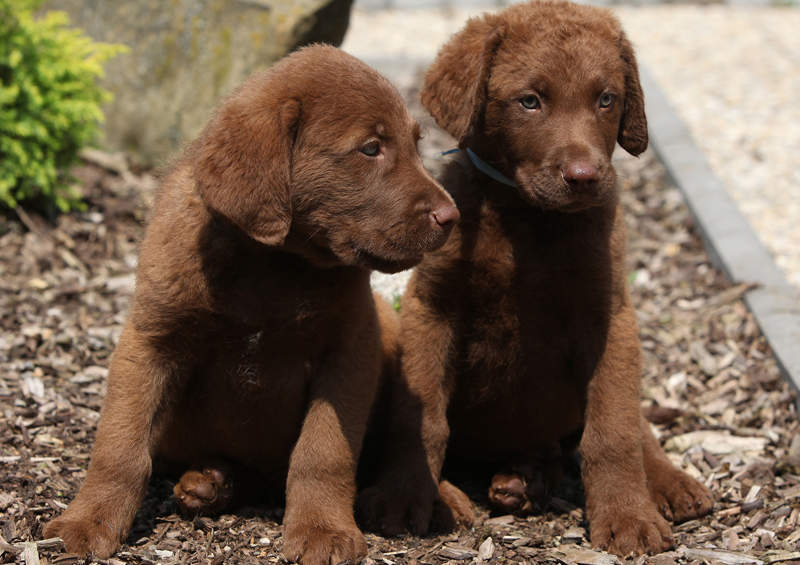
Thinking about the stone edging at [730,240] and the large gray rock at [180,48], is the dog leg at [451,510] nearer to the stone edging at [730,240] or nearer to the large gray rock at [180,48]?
the stone edging at [730,240]

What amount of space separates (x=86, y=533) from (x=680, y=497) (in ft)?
7.97

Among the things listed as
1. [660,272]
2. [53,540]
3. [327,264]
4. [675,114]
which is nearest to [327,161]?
[327,264]

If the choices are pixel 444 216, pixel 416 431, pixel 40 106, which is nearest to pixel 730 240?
pixel 416 431

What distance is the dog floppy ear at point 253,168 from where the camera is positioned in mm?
3719

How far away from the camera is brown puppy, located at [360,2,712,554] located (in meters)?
4.34

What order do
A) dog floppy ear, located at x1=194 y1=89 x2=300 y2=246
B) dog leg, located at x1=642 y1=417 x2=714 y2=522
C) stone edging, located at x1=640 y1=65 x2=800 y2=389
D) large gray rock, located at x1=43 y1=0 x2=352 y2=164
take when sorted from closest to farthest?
dog floppy ear, located at x1=194 y1=89 x2=300 y2=246
dog leg, located at x1=642 y1=417 x2=714 y2=522
stone edging, located at x1=640 y1=65 x2=800 y2=389
large gray rock, located at x1=43 y1=0 x2=352 y2=164

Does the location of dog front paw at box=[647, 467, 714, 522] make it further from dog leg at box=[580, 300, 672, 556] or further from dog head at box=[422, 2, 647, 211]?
dog head at box=[422, 2, 647, 211]

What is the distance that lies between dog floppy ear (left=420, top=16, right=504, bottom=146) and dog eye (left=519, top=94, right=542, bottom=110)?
18cm

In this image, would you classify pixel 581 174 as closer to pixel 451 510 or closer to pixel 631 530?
pixel 631 530

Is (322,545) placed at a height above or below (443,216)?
below

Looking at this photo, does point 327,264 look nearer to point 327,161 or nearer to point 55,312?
point 327,161

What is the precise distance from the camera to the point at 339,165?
3885 millimetres

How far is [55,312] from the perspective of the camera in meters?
6.03

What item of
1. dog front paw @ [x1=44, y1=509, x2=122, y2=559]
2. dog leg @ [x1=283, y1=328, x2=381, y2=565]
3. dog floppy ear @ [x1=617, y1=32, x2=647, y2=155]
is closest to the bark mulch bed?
dog front paw @ [x1=44, y1=509, x2=122, y2=559]
